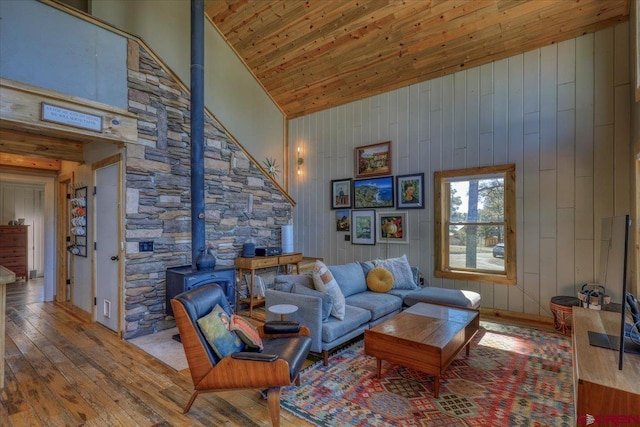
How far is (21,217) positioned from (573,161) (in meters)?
11.5

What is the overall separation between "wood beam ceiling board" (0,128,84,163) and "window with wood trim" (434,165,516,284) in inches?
218

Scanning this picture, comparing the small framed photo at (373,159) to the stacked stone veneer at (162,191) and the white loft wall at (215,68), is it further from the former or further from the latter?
the stacked stone veneer at (162,191)

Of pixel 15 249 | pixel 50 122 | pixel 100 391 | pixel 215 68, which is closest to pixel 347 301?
pixel 100 391

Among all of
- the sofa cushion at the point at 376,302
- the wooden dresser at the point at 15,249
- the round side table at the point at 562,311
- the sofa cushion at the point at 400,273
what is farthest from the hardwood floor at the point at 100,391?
the wooden dresser at the point at 15,249

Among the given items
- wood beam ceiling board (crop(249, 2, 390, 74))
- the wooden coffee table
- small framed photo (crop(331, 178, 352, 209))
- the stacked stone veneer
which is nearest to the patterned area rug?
the wooden coffee table

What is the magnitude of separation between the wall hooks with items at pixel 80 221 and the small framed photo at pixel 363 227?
4.28 meters

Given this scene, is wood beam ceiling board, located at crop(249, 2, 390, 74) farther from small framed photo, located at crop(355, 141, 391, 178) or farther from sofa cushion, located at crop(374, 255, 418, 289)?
sofa cushion, located at crop(374, 255, 418, 289)

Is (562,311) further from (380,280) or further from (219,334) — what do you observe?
(219,334)

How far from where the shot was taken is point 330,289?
130 inches

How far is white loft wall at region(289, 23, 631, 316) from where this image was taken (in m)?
3.81

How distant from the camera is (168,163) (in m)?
4.26

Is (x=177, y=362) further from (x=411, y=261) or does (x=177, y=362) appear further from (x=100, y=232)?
(x=411, y=261)

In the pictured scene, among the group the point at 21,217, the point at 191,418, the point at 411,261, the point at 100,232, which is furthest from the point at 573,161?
the point at 21,217

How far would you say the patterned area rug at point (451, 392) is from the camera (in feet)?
7.27
